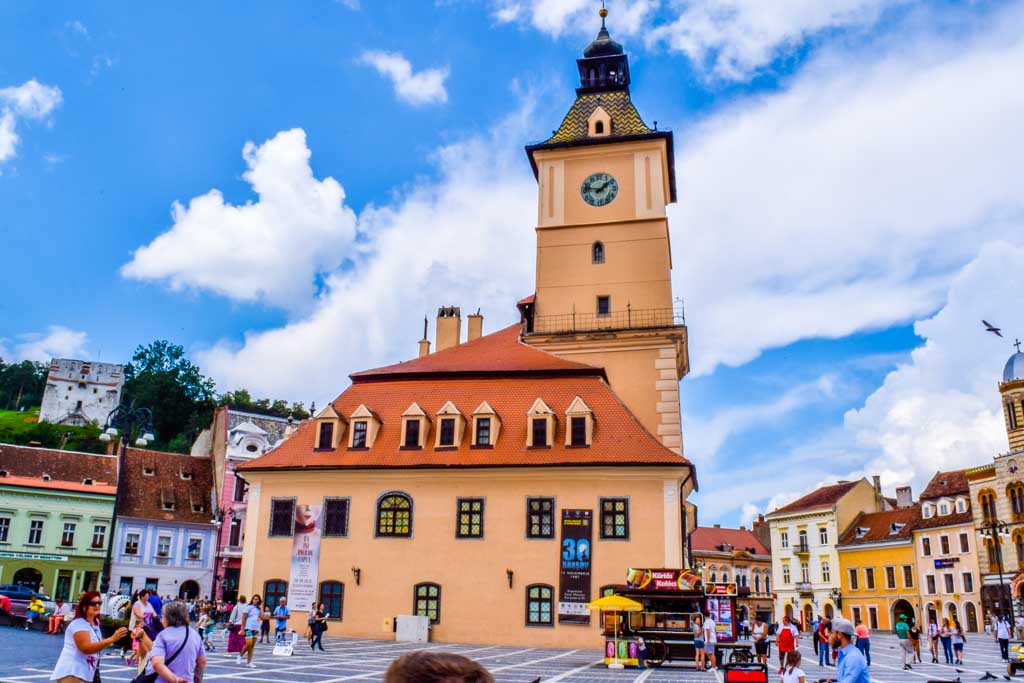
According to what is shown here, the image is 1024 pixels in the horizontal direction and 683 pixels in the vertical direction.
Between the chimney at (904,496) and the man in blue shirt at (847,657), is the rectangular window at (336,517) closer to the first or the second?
the man in blue shirt at (847,657)

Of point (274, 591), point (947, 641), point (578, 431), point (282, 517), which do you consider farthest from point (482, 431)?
point (947, 641)

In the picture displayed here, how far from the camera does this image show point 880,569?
64.7 metres

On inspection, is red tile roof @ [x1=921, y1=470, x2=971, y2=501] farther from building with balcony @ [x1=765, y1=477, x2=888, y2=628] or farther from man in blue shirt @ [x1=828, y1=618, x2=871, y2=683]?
man in blue shirt @ [x1=828, y1=618, x2=871, y2=683]

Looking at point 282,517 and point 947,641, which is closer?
point 947,641

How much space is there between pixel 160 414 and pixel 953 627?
81.5 meters

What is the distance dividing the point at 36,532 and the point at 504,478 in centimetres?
3318

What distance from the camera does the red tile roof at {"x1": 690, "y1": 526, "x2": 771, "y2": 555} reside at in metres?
89.9

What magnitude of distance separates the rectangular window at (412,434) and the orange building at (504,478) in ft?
0.30

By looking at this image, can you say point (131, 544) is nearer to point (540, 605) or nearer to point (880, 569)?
point (540, 605)

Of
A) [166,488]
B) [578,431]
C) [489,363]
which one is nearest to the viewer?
[578,431]

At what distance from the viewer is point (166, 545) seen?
52031 millimetres

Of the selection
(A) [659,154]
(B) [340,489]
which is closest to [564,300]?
(A) [659,154]

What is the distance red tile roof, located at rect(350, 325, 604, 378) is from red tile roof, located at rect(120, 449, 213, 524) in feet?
79.6

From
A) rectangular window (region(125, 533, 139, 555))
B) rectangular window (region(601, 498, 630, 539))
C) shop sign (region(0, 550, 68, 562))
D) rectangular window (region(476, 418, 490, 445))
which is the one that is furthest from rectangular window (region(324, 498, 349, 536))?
shop sign (region(0, 550, 68, 562))
